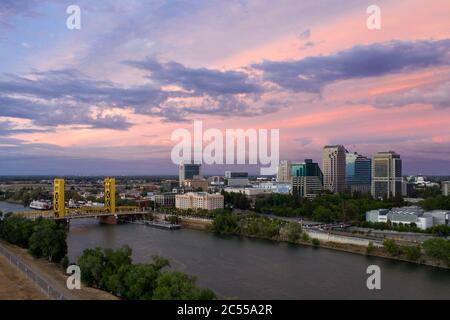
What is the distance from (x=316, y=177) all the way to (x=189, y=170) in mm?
19605

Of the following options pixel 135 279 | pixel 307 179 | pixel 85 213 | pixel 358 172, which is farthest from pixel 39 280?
pixel 358 172

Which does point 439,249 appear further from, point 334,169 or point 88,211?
point 334,169

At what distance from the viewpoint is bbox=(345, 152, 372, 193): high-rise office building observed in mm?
37000

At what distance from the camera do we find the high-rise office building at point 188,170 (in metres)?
49.4

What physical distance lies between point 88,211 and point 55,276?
1495cm

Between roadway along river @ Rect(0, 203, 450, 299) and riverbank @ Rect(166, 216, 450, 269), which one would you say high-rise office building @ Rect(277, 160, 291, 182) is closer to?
roadway along river @ Rect(0, 203, 450, 299)

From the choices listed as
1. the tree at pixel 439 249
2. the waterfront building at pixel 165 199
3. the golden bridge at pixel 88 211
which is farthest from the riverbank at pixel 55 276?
the waterfront building at pixel 165 199

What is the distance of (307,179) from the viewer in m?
33.2

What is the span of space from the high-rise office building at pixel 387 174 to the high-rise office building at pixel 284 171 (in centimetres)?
1091

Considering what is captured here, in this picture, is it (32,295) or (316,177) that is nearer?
(32,295)

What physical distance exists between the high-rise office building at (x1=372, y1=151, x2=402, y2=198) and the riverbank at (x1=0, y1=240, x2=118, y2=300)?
25207 mm

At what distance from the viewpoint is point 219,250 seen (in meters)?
12.9
